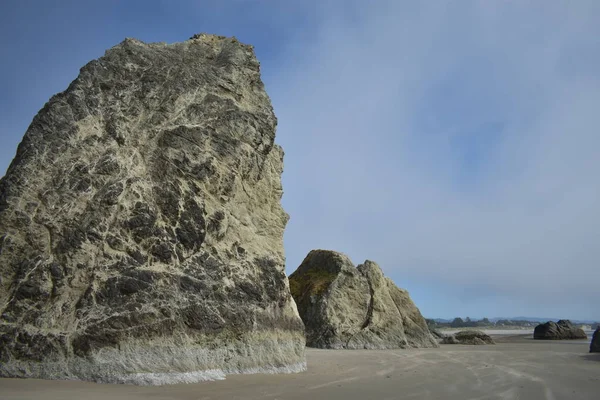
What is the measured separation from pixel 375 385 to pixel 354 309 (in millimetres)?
11238

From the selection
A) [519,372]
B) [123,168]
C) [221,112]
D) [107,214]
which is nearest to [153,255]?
[107,214]

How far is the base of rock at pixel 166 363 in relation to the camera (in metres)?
6.61

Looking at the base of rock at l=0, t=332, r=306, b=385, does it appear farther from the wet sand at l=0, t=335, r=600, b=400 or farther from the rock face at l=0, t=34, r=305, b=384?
the wet sand at l=0, t=335, r=600, b=400

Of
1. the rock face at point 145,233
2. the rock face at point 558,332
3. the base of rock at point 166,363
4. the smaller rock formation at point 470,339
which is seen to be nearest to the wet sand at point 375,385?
the base of rock at point 166,363

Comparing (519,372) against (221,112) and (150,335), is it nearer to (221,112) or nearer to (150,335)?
(150,335)

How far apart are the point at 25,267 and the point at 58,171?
1810mm

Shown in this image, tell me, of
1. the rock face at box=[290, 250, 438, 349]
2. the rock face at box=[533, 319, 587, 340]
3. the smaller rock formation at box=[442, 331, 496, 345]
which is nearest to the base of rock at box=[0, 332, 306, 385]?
the rock face at box=[290, 250, 438, 349]

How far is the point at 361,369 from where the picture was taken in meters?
10.2

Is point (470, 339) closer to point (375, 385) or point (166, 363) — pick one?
point (375, 385)

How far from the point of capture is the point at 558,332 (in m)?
30.1

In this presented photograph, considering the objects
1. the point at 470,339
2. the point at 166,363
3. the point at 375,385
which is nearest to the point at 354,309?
the point at 470,339

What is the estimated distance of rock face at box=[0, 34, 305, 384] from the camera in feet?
23.0

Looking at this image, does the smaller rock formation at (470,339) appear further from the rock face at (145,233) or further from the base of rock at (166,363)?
the base of rock at (166,363)

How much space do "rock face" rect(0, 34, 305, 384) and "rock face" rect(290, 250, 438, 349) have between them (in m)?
8.44
